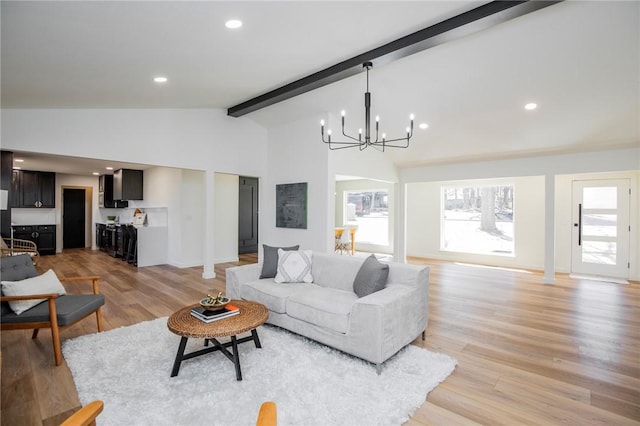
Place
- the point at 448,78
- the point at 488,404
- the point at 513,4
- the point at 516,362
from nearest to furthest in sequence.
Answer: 1. the point at 488,404
2. the point at 513,4
3. the point at 516,362
4. the point at 448,78

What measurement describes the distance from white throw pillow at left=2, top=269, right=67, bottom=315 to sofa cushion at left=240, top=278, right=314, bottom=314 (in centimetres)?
181

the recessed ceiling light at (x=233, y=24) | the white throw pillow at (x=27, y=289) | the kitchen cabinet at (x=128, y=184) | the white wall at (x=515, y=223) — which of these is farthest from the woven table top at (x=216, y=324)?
the white wall at (x=515, y=223)

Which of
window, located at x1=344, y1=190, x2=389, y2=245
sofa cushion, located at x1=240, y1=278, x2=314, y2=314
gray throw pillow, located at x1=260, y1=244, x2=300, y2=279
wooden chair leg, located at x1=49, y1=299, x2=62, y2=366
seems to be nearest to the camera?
wooden chair leg, located at x1=49, y1=299, x2=62, y2=366

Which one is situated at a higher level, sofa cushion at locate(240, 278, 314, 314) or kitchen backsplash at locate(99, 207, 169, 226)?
kitchen backsplash at locate(99, 207, 169, 226)

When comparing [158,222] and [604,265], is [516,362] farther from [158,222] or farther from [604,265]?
[158,222]

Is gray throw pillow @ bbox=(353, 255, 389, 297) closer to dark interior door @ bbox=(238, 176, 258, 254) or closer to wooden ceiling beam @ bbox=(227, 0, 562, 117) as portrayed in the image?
wooden ceiling beam @ bbox=(227, 0, 562, 117)

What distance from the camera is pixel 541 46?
3346mm

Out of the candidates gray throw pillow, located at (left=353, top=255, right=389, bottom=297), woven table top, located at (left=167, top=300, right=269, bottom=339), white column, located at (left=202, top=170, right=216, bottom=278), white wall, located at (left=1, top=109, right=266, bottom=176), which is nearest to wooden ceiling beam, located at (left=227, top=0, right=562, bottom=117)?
white wall, located at (left=1, top=109, right=266, bottom=176)

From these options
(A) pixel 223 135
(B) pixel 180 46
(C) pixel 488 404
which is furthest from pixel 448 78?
(A) pixel 223 135

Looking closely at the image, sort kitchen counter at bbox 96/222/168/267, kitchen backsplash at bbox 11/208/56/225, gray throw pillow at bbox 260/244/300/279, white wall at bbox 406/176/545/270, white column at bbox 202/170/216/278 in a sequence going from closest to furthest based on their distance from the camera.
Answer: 1. gray throw pillow at bbox 260/244/300/279
2. white column at bbox 202/170/216/278
3. kitchen counter at bbox 96/222/168/267
4. white wall at bbox 406/176/545/270
5. kitchen backsplash at bbox 11/208/56/225

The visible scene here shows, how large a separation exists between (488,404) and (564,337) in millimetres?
1818

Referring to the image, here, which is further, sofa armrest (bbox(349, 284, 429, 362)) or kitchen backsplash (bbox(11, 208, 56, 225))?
kitchen backsplash (bbox(11, 208, 56, 225))

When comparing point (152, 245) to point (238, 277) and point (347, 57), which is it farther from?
point (347, 57)

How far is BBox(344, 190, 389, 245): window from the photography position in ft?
32.3
